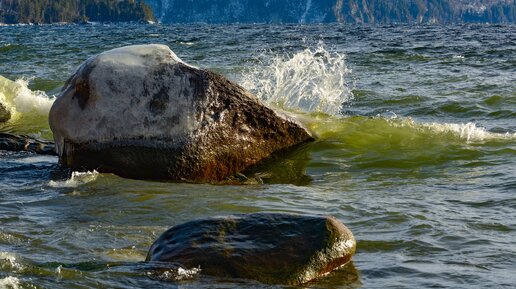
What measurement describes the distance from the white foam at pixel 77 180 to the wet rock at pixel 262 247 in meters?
2.64

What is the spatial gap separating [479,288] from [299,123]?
171 inches

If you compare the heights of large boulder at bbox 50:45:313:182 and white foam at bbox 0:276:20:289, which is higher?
large boulder at bbox 50:45:313:182

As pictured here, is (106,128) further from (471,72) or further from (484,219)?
(471,72)

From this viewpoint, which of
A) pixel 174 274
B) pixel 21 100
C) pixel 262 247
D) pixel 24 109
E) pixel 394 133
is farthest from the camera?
pixel 21 100

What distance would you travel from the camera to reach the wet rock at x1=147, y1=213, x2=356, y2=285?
485cm

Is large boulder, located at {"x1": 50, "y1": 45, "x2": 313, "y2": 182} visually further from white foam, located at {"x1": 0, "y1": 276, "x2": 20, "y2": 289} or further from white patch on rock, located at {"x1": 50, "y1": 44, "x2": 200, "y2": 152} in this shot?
white foam, located at {"x1": 0, "y1": 276, "x2": 20, "y2": 289}

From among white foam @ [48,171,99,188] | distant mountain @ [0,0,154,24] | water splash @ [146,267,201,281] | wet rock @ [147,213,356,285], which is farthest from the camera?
distant mountain @ [0,0,154,24]

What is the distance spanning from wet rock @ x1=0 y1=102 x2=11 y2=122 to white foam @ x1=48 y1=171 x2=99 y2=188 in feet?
13.9

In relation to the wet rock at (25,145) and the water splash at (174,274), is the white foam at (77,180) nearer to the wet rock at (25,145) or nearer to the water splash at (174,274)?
the wet rock at (25,145)

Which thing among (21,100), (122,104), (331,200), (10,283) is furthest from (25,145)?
(10,283)

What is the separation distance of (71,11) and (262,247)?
478 feet

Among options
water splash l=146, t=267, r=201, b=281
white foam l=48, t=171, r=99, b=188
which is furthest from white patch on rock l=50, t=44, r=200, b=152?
water splash l=146, t=267, r=201, b=281

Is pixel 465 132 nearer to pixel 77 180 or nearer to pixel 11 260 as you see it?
pixel 77 180

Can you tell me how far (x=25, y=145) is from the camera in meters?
9.63
